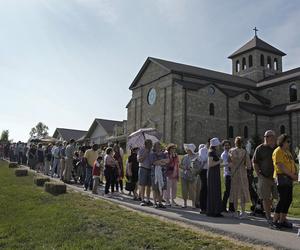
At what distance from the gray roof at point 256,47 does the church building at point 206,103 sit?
673 cm

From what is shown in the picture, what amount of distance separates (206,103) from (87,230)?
3934 cm

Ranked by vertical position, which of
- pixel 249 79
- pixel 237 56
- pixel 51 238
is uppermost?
pixel 237 56

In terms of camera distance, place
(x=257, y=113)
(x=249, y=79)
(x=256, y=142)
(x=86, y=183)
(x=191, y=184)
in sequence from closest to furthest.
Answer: (x=191, y=184), (x=86, y=183), (x=256, y=142), (x=257, y=113), (x=249, y=79)

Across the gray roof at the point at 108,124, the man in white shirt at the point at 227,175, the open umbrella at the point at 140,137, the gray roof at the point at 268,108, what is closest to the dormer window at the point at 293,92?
the gray roof at the point at 268,108

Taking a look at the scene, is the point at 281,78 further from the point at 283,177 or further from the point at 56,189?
the point at 283,177

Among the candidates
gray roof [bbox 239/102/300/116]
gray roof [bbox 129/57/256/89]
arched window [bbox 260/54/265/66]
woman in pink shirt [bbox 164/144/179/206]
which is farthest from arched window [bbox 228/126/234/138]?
woman in pink shirt [bbox 164/144/179/206]

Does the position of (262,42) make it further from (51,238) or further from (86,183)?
(51,238)

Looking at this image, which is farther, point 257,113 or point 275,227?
point 257,113

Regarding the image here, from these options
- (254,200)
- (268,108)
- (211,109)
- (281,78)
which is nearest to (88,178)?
(254,200)

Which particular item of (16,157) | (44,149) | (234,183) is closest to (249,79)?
(16,157)

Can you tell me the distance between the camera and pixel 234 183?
10.1 meters

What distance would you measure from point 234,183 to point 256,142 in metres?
35.0

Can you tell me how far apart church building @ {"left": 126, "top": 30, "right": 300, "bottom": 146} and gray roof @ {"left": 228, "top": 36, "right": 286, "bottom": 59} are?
6.73 meters

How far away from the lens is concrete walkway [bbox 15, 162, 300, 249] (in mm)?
7121
